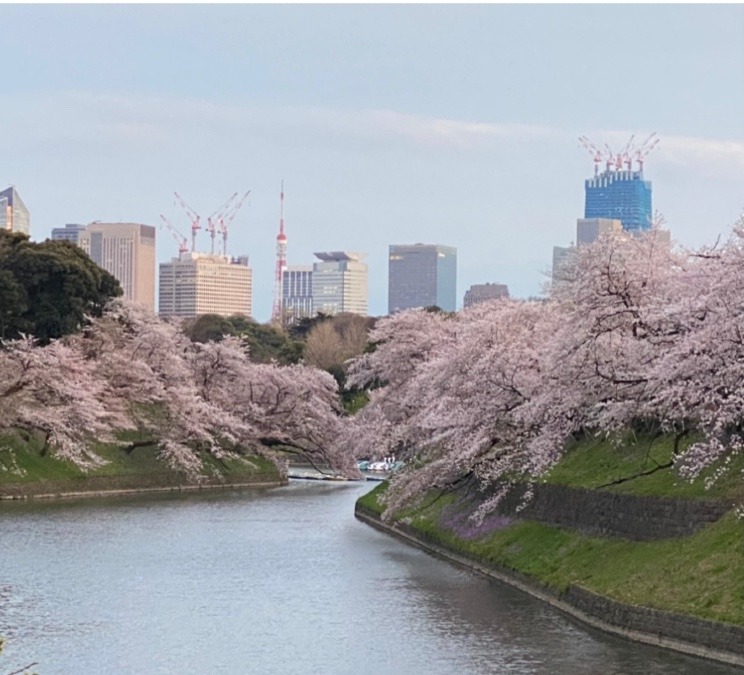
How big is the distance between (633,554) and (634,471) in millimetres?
4699

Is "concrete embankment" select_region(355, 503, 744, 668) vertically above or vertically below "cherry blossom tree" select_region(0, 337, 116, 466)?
below

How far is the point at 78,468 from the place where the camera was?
68.6 meters

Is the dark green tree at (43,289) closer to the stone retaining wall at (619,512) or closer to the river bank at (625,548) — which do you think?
the river bank at (625,548)

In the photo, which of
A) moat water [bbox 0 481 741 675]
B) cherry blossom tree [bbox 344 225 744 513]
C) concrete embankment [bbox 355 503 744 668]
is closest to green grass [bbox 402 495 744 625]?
concrete embankment [bbox 355 503 744 668]

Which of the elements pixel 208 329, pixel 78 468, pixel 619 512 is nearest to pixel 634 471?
pixel 619 512

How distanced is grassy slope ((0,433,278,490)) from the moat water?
11619mm

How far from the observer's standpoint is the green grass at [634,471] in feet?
105

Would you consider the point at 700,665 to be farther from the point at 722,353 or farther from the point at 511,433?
the point at 511,433

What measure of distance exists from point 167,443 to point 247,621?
141 ft

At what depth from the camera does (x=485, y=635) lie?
30.1 m

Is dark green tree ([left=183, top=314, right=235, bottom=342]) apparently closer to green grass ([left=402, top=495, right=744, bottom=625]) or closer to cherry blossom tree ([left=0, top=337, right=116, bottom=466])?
cherry blossom tree ([left=0, top=337, right=116, bottom=466])

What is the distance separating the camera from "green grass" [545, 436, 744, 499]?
1264 inches

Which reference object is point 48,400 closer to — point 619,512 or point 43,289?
point 43,289

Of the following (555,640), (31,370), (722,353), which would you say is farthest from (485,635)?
(31,370)
